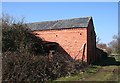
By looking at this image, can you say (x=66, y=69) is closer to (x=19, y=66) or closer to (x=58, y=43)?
(x=19, y=66)

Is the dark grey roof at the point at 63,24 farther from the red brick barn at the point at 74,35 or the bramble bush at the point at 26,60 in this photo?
the bramble bush at the point at 26,60

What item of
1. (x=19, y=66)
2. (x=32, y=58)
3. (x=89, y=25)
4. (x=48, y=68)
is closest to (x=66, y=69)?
(x=48, y=68)

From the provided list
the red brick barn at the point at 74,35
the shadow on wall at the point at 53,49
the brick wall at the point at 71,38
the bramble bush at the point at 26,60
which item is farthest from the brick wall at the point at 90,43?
the bramble bush at the point at 26,60

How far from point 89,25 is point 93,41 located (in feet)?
12.5

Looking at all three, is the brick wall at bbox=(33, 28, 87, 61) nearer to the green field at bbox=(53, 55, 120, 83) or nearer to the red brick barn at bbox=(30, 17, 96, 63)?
the red brick barn at bbox=(30, 17, 96, 63)

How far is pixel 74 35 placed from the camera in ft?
95.5

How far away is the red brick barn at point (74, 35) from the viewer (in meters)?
28.3

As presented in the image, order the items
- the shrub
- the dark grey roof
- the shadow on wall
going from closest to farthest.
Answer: the shrub, the shadow on wall, the dark grey roof

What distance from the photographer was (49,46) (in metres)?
26.6

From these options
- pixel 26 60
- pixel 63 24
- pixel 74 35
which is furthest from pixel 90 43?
pixel 26 60

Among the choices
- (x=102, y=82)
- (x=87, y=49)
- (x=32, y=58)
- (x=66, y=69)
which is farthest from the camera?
(x=87, y=49)

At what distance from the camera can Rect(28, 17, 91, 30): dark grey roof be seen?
95.8 feet

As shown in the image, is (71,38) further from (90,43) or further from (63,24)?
(90,43)

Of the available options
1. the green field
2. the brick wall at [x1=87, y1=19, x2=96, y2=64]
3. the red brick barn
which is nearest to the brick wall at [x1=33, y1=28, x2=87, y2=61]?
the red brick barn
